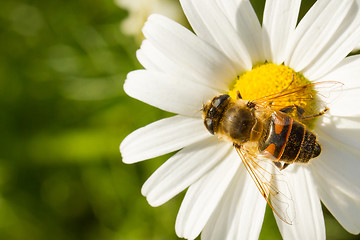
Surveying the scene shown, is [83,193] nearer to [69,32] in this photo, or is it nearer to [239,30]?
[69,32]

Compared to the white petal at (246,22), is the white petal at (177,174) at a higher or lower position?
lower

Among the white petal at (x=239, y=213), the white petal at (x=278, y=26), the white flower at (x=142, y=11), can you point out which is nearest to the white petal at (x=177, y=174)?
the white petal at (x=239, y=213)

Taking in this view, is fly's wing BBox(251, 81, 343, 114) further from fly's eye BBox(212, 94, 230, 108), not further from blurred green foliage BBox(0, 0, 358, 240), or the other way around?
blurred green foliage BBox(0, 0, 358, 240)

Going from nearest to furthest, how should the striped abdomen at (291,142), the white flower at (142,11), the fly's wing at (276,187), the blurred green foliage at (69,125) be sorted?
the striped abdomen at (291,142) < the fly's wing at (276,187) < the white flower at (142,11) < the blurred green foliage at (69,125)

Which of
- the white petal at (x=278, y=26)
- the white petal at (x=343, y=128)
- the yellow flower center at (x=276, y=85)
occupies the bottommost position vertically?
the white petal at (x=343, y=128)

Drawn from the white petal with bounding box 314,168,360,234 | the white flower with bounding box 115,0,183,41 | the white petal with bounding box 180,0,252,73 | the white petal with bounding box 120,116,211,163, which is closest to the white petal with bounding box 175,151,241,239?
the white petal with bounding box 120,116,211,163

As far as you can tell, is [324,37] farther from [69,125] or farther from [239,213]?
[69,125]

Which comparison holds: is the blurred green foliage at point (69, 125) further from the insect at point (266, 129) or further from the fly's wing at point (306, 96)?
the fly's wing at point (306, 96)
